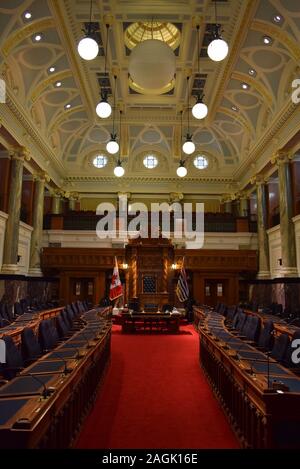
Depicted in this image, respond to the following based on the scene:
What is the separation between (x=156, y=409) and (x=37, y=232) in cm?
1324

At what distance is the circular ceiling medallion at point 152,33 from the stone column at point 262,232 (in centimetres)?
728

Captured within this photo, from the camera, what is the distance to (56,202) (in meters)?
20.0

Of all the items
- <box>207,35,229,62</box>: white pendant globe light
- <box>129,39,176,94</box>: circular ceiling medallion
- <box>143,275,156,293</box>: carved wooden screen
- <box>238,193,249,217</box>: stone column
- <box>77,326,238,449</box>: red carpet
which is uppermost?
<box>129,39,176,94</box>: circular ceiling medallion

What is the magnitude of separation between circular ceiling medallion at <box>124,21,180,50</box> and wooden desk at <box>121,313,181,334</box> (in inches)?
382

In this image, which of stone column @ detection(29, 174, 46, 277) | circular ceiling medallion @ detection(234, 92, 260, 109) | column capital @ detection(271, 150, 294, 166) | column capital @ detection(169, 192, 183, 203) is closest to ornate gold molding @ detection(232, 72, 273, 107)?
circular ceiling medallion @ detection(234, 92, 260, 109)

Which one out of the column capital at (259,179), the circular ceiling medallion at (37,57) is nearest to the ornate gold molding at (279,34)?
the column capital at (259,179)

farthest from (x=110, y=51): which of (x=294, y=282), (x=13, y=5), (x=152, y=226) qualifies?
(x=294, y=282)

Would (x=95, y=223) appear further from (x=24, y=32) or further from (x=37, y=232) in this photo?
(x=24, y=32)

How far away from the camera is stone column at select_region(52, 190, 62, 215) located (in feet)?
A: 64.7

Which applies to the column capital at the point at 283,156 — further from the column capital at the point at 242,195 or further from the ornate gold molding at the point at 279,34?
the column capital at the point at 242,195

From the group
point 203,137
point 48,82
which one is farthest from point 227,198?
point 48,82

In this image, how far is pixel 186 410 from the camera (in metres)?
4.16

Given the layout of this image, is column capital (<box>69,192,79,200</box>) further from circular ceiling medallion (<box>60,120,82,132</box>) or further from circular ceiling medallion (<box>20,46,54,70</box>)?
circular ceiling medallion (<box>20,46,54,70</box>)
